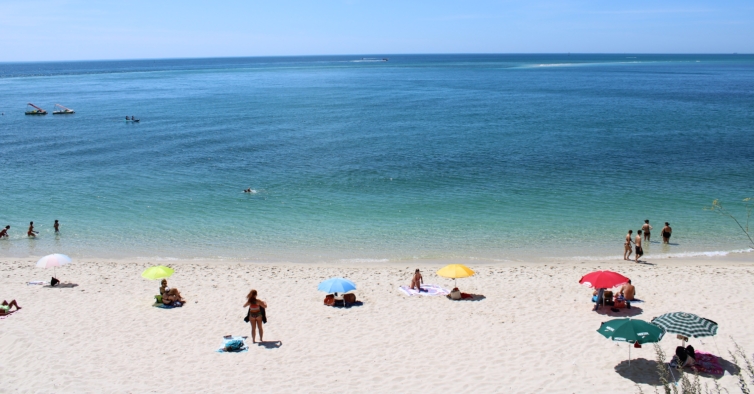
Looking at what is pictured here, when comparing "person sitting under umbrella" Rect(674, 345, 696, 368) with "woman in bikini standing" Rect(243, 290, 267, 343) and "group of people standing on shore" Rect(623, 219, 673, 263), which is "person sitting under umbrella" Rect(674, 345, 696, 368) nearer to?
"woman in bikini standing" Rect(243, 290, 267, 343)

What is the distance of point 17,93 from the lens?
109312 mm

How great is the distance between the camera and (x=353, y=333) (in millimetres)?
15008

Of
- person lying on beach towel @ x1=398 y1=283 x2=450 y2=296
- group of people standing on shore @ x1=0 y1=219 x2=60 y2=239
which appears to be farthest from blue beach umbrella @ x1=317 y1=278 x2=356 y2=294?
group of people standing on shore @ x1=0 y1=219 x2=60 y2=239

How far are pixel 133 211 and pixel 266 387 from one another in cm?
2196

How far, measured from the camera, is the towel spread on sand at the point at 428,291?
18.1 m

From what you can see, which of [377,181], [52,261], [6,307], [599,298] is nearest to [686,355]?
[599,298]

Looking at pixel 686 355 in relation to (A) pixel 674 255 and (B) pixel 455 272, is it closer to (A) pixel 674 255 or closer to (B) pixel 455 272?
(B) pixel 455 272

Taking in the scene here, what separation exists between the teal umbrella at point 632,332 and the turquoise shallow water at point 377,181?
10883 mm

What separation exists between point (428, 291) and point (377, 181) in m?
18.8

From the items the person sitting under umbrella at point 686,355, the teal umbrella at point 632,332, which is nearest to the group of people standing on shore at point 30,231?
the teal umbrella at point 632,332

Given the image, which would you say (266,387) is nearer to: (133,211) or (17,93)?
(133,211)

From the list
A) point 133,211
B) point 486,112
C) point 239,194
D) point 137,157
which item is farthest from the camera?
point 486,112

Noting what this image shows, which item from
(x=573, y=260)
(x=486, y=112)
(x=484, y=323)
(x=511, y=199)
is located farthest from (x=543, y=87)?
(x=484, y=323)

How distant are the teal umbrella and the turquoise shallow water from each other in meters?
10.9
